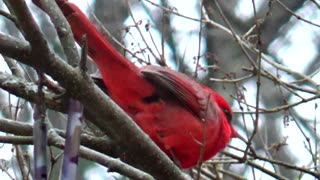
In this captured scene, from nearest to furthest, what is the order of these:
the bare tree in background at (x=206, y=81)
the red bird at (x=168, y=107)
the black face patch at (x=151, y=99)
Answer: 1. the bare tree in background at (x=206, y=81)
2. the red bird at (x=168, y=107)
3. the black face patch at (x=151, y=99)

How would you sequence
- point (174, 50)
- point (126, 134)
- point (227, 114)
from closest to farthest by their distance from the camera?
point (126, 134), point (227, 114), point (174, 50)

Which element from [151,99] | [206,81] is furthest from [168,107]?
[206,81]

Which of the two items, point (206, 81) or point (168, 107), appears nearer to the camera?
point (168, 107)

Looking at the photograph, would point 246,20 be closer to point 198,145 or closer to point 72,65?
point 198,145

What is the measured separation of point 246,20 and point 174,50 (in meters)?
0.80

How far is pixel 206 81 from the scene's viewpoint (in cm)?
552

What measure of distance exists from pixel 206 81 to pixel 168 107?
2327 millimetres

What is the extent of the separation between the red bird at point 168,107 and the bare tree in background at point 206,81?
16 cm

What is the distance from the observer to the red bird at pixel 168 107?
9.60 feet

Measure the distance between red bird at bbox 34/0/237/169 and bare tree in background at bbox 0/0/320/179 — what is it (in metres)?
0.16

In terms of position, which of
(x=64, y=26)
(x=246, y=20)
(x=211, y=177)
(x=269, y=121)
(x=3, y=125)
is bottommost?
(x=3, y=125)

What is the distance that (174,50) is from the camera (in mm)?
6020

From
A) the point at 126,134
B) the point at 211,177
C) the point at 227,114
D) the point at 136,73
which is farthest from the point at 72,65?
the point at 211,177

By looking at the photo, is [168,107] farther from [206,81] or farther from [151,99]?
[206,81]
